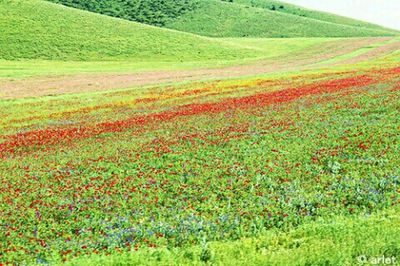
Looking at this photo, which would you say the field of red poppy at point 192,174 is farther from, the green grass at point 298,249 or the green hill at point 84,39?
the green hill at point 84,39

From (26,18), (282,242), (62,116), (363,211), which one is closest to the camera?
(282,242)

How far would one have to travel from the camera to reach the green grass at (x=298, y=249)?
373 inches

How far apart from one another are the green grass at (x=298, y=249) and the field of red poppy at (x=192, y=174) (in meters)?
0.36

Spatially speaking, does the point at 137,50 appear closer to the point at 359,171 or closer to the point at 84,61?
the point at 84,61

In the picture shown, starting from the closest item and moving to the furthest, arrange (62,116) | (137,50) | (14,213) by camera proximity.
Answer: (14,213) → (62,116) → (137,50)

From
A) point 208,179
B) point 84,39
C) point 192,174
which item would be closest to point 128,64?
point 84,39

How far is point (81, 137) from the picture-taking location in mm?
28062

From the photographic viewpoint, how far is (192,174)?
61.8ft

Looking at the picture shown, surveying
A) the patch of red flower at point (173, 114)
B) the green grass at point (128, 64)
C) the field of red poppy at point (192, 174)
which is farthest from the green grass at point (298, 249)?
the green grass at point (128, 64)

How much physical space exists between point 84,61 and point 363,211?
4064 inches

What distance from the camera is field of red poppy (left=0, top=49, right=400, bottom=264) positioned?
43.6ft

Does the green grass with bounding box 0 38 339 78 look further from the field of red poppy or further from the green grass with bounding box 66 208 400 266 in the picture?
the green grass with bounding box 66 208 400 266

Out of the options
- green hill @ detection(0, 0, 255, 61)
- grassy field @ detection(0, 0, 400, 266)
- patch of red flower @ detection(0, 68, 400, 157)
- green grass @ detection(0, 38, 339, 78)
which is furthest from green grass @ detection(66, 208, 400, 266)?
green hill @ detection(0, 0, 255, 61)

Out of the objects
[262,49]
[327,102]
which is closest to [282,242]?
[327,102]
